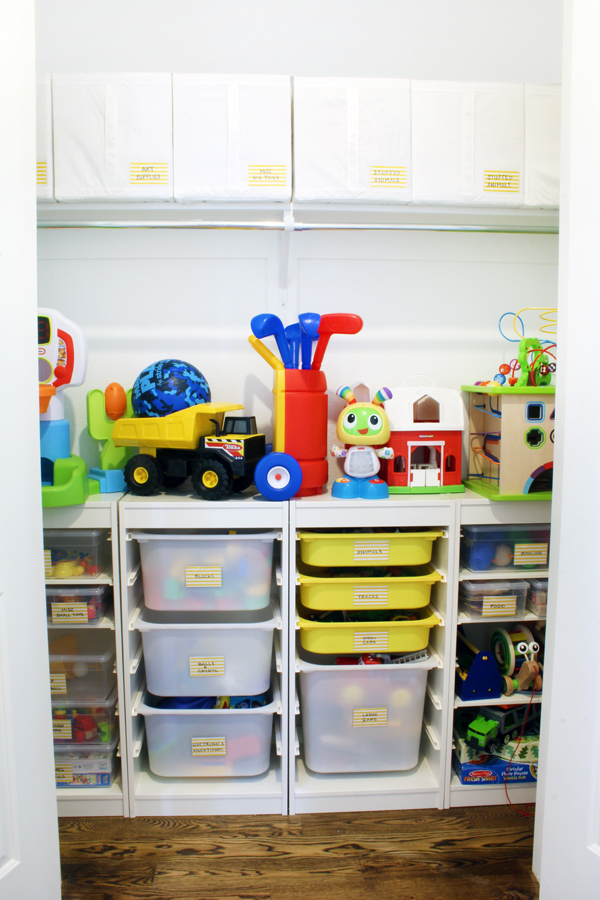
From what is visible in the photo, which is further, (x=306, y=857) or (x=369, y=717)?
(x=369, y=717)

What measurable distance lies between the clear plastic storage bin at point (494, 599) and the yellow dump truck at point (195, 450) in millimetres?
697

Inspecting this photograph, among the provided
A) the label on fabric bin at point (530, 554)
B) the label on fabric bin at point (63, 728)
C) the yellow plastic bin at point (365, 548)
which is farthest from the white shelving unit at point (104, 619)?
the label on fabric bin at point (530, 554)

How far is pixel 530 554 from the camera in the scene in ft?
5.37

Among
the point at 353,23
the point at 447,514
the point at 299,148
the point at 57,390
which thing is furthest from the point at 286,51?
the point at 447,514

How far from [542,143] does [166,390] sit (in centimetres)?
122

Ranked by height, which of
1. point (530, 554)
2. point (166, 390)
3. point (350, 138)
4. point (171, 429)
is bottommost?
point (530, 554)

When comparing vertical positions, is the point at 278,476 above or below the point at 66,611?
above

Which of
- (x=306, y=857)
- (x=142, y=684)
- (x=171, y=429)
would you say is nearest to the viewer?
(x=306, y=857)

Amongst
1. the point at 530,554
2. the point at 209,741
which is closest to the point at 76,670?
the point at 209,741

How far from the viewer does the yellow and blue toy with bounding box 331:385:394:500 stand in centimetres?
159

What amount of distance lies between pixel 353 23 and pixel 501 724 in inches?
84.8

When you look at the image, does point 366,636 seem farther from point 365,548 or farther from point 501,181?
point 501,181

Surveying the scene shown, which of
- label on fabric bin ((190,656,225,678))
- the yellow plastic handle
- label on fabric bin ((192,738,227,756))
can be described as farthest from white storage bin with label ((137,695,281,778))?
the yellow plastic handle
